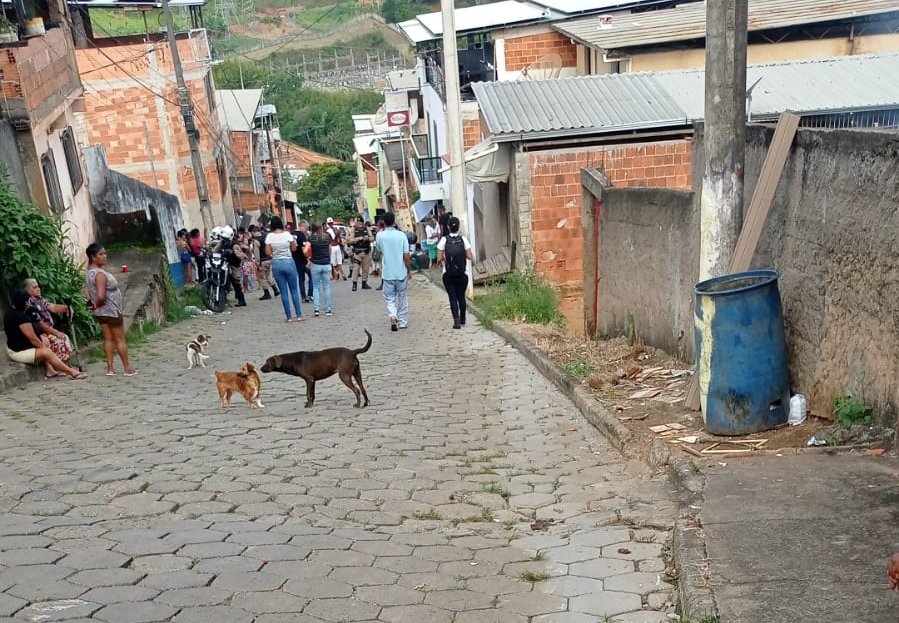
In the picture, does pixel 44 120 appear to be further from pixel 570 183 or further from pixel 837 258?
pixel 837 258

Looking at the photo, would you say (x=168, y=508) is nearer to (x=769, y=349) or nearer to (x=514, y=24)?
(x=769, y=349)

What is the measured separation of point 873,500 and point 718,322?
1.72 metres

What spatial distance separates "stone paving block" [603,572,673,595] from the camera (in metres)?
4.45

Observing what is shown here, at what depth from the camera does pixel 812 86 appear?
14992mm

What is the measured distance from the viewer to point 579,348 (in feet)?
34.7

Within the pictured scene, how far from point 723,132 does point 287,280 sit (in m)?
9.66

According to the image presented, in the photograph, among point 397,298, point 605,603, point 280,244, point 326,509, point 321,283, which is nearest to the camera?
point 605,603

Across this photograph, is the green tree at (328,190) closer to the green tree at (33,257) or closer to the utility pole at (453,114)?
the utility pole at (453,114)

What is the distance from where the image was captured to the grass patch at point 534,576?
4727 mm

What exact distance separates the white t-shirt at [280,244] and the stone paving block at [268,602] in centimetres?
1058

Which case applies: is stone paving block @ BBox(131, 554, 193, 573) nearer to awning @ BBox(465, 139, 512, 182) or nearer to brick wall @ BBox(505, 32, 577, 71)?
awning @ BBox(465, 139, 512, 182)

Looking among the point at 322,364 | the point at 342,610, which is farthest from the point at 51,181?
the point at 342,610

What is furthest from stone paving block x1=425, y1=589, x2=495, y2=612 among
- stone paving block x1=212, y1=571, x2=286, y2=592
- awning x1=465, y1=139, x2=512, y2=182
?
awning x1=465, y1=139, x2=512, y2=182

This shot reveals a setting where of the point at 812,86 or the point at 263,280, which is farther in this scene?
the point at 263,280
